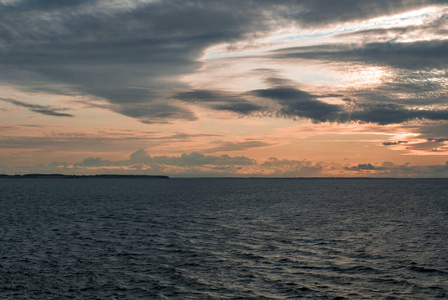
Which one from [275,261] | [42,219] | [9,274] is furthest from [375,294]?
[42,219]

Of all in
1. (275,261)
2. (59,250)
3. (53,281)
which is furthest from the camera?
(59,250)

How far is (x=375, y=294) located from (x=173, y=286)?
13.5 meters

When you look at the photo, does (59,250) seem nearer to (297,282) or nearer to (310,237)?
(297,282)

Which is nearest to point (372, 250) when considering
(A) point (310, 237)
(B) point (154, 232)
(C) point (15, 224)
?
(A) point (310, 237)

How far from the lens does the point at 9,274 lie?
98.6 ft

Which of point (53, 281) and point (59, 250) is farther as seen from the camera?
point (59, 250)

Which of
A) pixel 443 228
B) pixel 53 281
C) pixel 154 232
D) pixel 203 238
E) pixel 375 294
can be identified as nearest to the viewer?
pixel 375 294

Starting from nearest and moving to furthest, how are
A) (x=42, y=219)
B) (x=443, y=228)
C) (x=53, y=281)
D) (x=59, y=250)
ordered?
(x=53, y=281) → (x=59, y=250) → (x=443, y=228) → (x=42, y=219)

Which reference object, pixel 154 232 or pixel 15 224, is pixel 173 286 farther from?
pixel 15 224

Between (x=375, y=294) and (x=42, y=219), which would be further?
(x=42, y=219)

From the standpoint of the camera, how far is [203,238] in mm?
47625

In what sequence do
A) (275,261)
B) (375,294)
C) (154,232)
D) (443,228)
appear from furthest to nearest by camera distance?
(443,228)
(154,232)
(275,261)
(375,294)

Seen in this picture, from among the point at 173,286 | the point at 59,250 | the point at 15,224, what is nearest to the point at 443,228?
the point at 173,286

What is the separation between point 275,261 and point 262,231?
1915 cm
